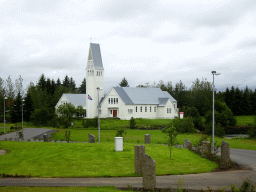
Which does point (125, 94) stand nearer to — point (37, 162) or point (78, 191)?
point (37, 162)

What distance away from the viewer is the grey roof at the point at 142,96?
70562 mm

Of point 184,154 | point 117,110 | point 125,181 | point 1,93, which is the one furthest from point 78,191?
point 1,93

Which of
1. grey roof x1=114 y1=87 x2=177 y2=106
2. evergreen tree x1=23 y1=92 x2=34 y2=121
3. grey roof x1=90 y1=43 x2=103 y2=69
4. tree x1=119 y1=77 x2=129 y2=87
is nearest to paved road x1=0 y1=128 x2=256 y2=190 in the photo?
grey roof x1=114 y1=87 x2=177 y2=106

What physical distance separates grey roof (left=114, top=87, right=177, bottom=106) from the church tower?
495 centimetres

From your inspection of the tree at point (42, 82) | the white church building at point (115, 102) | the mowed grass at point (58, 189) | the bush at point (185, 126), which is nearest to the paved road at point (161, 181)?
the mowed grass at point (58, 189)

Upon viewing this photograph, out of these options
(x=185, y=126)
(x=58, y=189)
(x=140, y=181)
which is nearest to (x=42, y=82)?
(x=185, y=126)

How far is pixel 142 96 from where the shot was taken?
73500mm

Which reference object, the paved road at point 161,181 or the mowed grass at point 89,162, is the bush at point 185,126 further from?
the paved road at point 161,181

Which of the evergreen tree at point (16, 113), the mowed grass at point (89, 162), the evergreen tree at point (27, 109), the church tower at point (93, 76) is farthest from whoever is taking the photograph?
the church tower at point (93, 76)

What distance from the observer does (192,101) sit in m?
90.6

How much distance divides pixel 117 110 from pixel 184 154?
1970 inches

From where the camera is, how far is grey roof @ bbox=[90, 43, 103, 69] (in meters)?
69.6

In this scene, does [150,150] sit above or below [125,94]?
below

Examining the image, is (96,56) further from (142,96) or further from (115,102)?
(142,96)
